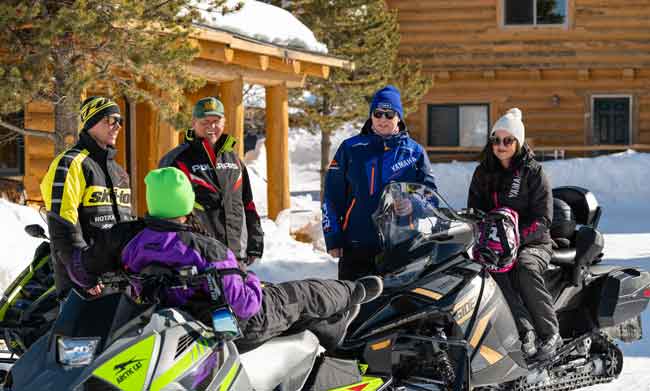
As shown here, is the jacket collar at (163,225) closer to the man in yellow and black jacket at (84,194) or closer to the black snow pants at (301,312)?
the black snow pants at (301,312)

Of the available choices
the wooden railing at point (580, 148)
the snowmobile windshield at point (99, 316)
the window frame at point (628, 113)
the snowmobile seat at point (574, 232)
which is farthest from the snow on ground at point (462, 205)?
the snowmobile windshield at point (99, 316)

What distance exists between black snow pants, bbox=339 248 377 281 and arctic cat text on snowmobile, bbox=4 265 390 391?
1.57 m

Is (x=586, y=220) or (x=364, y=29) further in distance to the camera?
(x=364, y=29)

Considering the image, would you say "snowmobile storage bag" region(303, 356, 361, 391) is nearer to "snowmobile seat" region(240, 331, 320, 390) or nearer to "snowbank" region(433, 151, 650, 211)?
"snowmobile seat" region(240, 331, 320, 390)

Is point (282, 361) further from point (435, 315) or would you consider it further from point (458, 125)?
point (458, 125)

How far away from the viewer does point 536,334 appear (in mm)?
5652

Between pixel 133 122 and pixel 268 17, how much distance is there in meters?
2.36

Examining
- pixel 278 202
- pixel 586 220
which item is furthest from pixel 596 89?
pixel 586 220

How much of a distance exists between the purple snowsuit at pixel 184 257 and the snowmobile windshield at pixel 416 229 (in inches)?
52.5

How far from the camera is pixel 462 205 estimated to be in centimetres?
2058

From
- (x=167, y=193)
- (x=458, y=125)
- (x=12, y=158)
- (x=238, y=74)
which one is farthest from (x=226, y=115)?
(x=458, y=125)

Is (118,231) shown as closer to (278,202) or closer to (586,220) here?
(586,220)

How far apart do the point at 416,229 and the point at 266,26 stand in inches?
337

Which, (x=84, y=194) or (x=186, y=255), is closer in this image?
(x=186, y=255)
